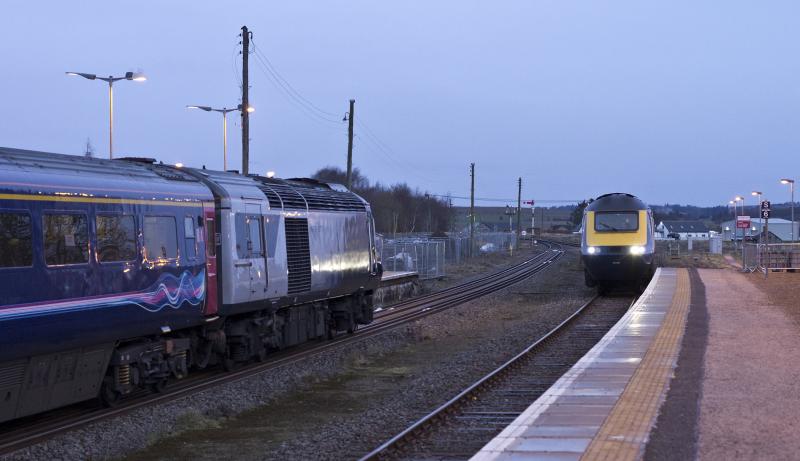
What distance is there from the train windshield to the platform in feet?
42.1

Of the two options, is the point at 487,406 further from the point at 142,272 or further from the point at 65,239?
the point at 65,239

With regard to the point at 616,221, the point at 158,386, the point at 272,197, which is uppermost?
the point at 272,197

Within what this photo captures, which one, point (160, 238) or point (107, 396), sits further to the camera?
point (160, 238)

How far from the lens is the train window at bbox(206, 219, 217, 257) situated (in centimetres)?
1495

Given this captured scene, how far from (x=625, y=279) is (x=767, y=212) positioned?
11.7 m

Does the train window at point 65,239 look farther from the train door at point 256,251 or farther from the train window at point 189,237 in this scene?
the train door at point 256,251

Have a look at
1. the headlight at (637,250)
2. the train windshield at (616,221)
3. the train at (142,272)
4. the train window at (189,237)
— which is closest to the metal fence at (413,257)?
the train windshield at (616,221)

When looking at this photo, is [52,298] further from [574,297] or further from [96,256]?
[574,297]

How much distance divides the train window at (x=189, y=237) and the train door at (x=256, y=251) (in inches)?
71.4

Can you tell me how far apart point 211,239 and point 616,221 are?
66.0ft

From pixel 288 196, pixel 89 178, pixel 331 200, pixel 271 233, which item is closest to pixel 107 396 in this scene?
pixel 89 178

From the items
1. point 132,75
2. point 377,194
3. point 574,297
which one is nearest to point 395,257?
point 574,297

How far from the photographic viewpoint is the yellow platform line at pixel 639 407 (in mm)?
8742

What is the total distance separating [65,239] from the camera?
438 inches
